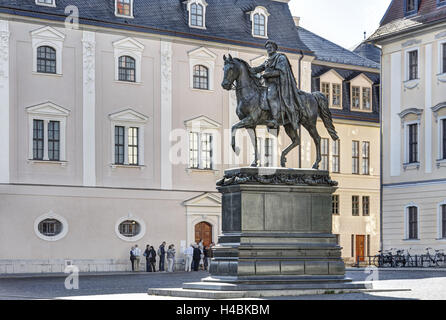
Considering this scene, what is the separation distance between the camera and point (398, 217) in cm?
4950

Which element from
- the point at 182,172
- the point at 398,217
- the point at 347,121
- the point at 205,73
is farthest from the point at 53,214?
the point at 347,121

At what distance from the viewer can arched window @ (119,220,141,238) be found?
47906 millimetres

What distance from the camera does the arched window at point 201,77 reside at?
51.2 meters

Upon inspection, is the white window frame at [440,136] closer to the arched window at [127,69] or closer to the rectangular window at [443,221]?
the rectangular window at [443,221]

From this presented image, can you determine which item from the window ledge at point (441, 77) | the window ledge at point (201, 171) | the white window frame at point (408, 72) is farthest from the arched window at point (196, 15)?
the window ledge at point (441, 77)

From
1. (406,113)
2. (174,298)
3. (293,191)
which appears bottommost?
(174,298)

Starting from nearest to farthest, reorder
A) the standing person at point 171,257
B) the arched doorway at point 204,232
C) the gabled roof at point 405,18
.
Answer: the gabled roof at point 405,18 < the standing person at point 171,257 < the arched doorway at point 204,232

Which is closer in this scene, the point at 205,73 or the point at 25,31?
the point at 25,31

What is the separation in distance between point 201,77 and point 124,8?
18.1ft

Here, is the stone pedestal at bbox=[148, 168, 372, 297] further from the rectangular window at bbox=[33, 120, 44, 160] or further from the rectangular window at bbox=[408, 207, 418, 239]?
the rectangular window at bbox=[408, 207, 418, 239]

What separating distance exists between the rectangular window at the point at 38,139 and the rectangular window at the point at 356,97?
21998 mm

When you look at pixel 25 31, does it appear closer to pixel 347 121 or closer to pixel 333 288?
pixel 347 121

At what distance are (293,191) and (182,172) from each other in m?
28.6

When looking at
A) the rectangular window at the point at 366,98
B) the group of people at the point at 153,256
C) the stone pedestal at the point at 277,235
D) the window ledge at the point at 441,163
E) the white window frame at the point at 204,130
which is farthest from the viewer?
the rectangular window at the point at 366,98
